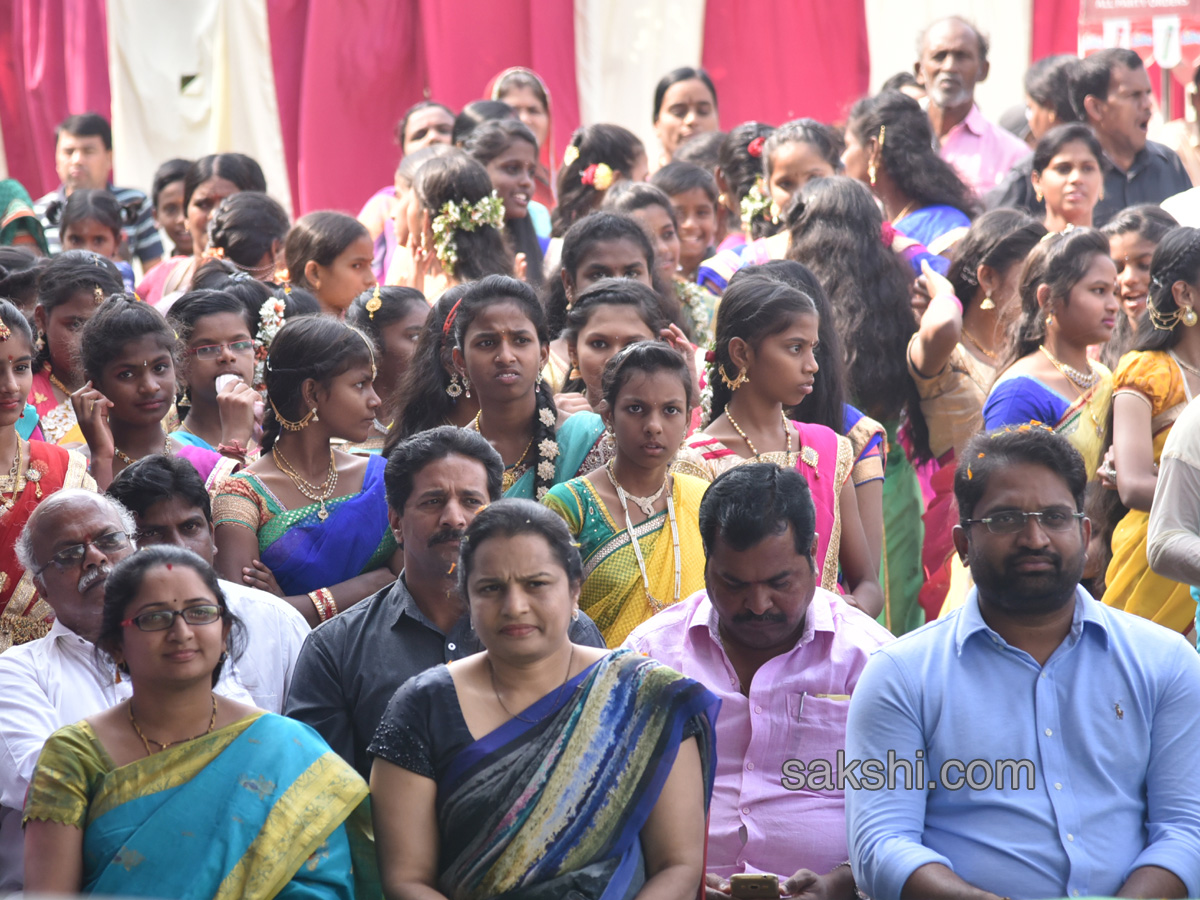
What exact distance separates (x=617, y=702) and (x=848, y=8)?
7.33 metres

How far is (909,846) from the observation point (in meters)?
2.83

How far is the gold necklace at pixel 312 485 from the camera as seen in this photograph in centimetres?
403

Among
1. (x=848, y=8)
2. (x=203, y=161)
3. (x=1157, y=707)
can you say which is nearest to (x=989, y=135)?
(x=848, y=8)

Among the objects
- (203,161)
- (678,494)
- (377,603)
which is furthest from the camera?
(203,161)

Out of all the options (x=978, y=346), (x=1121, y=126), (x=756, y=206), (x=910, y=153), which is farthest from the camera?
(x=1121, y=126)

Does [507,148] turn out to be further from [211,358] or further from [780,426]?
[780,426]

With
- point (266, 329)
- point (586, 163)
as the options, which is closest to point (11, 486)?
point (266, 329)

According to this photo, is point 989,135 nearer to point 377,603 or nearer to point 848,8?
point 848,8

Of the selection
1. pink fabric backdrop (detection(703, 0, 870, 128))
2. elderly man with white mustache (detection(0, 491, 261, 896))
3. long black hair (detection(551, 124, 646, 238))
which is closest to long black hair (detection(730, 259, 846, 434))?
elderly man with white mustache (detection(0, 491, 261, 896))

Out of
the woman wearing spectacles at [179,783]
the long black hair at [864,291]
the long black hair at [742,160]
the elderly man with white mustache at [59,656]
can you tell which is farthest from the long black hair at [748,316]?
the long black hair at [742,160]

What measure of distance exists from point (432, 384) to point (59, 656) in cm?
146

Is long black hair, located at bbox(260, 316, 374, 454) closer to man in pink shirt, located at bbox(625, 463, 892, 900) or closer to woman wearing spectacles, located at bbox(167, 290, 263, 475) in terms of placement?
woman wearing spectacles, located at bbox(167, 290, 263, 475)

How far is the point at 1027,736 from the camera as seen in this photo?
287 centimetres

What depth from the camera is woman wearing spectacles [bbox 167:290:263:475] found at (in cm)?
465
